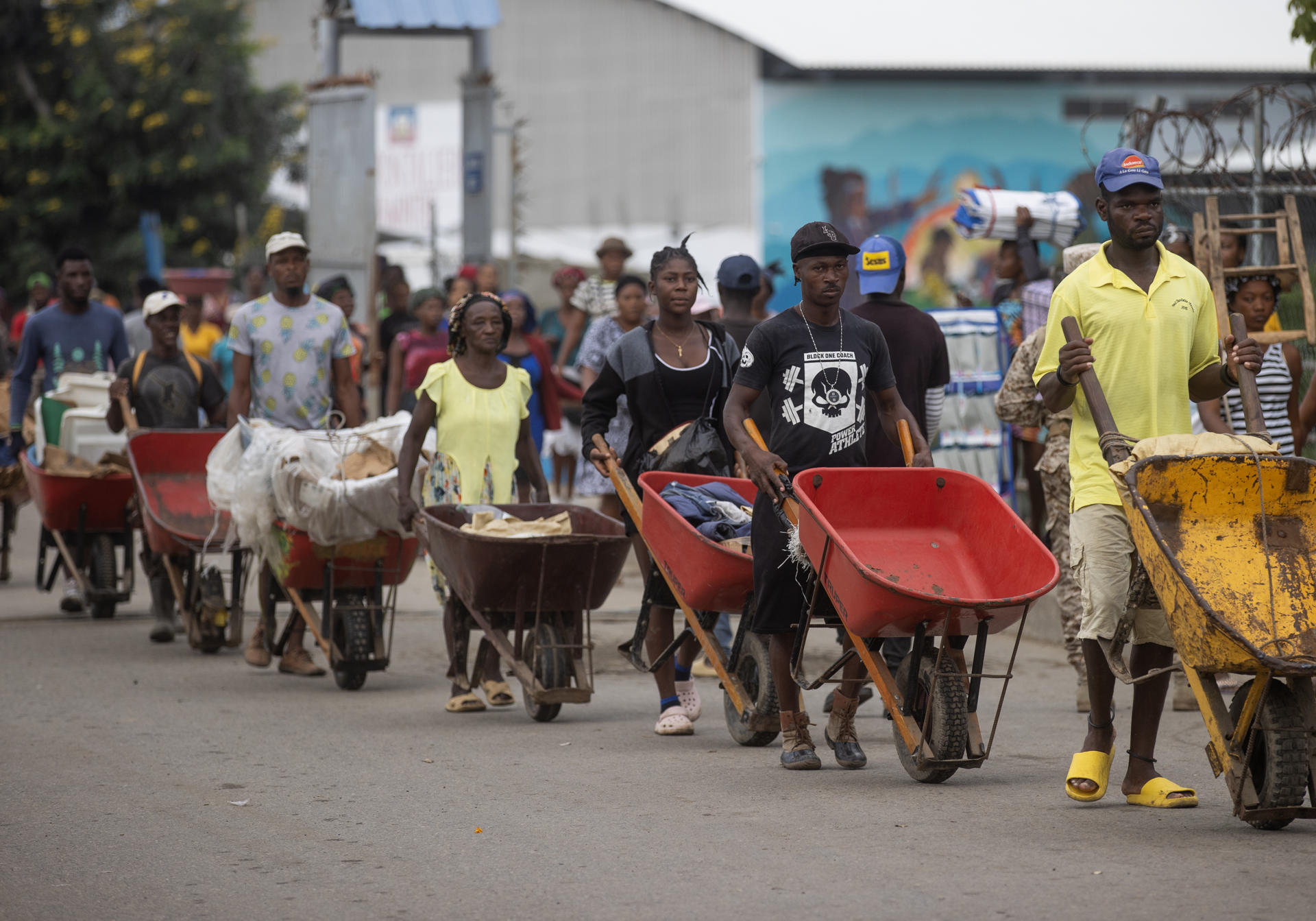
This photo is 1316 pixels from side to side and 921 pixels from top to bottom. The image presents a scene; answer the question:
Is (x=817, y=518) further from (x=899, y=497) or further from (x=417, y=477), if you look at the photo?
(x=417, y=477)

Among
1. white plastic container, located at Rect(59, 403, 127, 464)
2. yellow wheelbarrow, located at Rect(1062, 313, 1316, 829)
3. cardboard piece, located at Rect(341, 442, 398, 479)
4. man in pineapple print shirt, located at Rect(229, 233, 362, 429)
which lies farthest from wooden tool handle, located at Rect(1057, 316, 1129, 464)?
white plastic container, located at Rect(59, 403, 127, 464)

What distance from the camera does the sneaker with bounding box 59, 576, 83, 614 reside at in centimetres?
1218

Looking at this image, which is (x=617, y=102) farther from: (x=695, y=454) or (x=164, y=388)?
(x=695, y=454)

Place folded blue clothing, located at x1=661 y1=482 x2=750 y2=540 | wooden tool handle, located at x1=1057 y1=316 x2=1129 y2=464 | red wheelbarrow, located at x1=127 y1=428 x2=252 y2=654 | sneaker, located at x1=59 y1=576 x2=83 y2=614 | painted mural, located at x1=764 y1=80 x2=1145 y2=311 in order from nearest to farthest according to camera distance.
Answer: wooden tool handle, located at x1=1057 y1=316 x2=1129 y2=464
folded blue clothing, located at x1=661 y1=482 x2=750 y2=540
red wheelbarrow, located at x1=127 y1=428 x2=252 y2=654
sneaker, located at x1=59 y1=576 x2=83 y2=614
painted mural, located at x1=764 y1=80 x2=1145 y2=311

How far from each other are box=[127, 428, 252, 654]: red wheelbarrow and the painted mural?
123 ft

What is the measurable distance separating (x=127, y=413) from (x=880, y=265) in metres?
4.75

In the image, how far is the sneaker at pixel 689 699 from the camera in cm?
834

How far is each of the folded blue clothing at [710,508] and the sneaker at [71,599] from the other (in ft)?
19.7

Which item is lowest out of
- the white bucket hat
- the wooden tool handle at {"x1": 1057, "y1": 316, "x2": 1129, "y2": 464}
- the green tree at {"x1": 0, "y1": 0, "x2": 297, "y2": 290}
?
the wooden tool handle at {"x1": 1057, "y1": 316, "x2": 1129, "y2": 464}

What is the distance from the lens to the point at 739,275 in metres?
9.21

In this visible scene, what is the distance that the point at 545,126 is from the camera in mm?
48281

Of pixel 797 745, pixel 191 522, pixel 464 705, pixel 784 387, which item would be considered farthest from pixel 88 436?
pixel 797 745

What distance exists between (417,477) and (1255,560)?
481cm

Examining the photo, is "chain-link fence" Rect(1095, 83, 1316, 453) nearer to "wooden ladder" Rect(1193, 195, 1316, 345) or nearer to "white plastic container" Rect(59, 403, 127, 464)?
"wooden ladder" Rect(1193, 195, 1316, 345)
